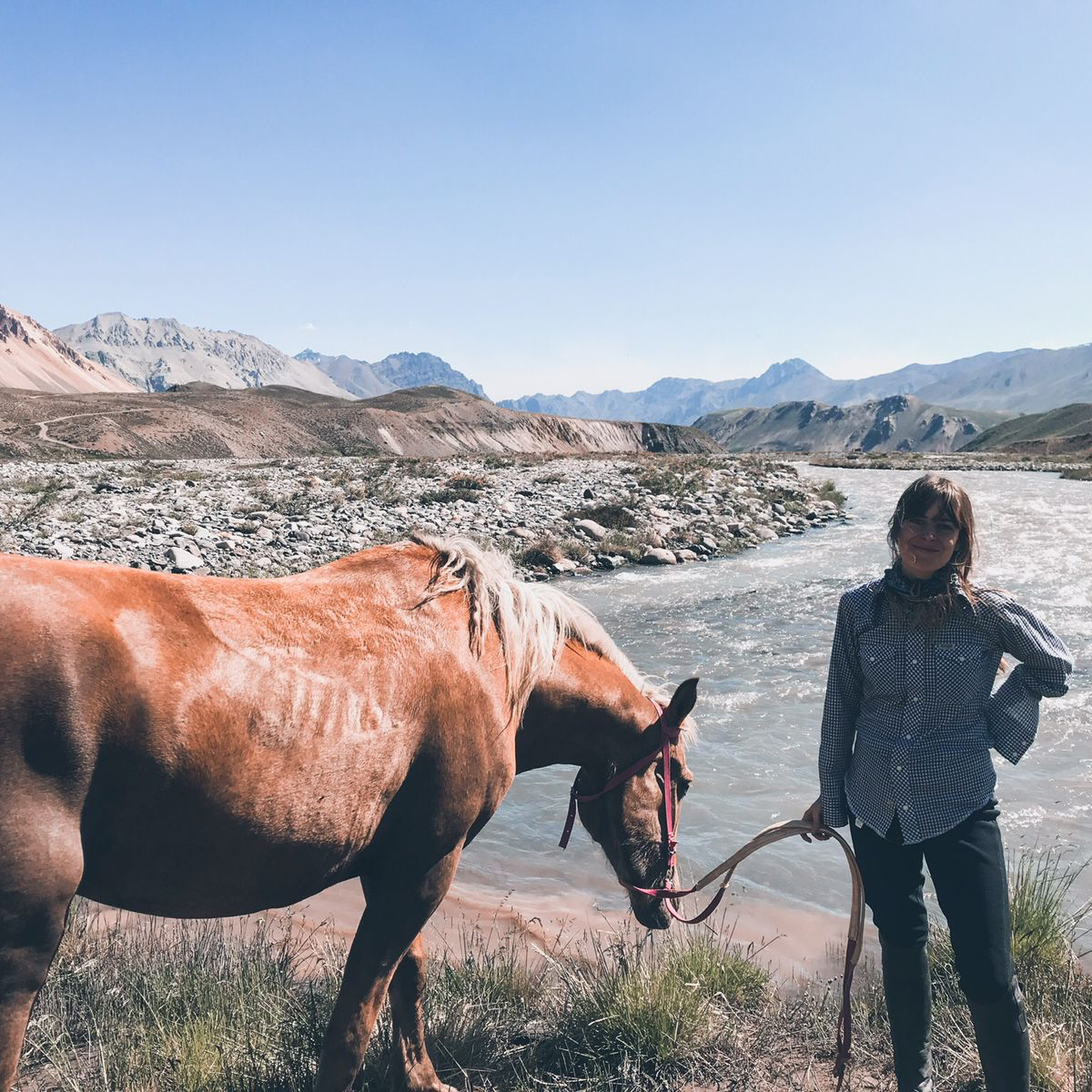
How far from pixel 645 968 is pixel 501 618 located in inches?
67.6

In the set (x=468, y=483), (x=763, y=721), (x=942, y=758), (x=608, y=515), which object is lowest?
(x=763, y=721)

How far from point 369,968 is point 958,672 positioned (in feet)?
7.04

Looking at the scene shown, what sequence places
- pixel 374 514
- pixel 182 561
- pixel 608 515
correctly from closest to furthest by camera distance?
pixel 182 561 → pixel 374 514 → pixel 608 515

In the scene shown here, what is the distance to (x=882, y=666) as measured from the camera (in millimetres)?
2783

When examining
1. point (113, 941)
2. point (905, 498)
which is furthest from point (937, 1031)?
point (113, 941)

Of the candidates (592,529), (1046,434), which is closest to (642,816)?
(592,529)

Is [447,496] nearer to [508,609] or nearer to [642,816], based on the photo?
[642,816]

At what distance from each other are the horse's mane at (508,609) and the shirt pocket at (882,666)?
1.11 meters

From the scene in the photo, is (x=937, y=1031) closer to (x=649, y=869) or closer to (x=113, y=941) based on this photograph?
(x=649, y=869)

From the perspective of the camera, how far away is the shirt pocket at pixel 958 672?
267 cm

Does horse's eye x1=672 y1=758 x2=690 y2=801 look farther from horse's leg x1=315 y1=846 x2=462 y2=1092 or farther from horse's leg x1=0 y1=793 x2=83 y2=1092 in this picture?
horse's leg x1=0 y1=793 x2=83 y2=1092

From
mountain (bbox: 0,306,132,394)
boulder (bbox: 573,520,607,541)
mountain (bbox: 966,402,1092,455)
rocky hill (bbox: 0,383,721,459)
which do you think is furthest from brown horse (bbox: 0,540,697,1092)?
mountain (bbox: 0,306,132,394)

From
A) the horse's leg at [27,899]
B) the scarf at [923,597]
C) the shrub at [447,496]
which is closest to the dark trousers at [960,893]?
the scarf at [923,597]

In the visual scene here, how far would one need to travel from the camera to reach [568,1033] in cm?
321
